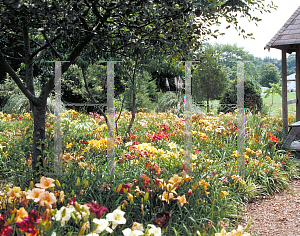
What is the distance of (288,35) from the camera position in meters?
4.77

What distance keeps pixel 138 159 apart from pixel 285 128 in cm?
340

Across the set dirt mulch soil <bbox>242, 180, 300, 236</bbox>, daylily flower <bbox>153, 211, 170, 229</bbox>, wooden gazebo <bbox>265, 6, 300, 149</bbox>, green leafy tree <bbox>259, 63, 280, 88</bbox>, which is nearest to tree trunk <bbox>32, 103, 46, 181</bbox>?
daylily flower <bbox>153, 211, 170, 229</bbox>

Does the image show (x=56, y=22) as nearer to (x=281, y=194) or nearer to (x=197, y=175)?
(x=197, y=175)

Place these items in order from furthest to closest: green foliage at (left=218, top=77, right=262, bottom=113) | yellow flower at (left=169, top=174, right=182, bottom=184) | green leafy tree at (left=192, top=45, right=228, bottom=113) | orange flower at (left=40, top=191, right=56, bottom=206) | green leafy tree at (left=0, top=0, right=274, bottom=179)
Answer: green leafy tree at (left=192, top=45, right=228, bottom=113) < green foliage at (left=218, top=77, right=262, bottom=113) < yellow flower at (left=169, top=174, right=182, bottom=184) < green leafy tree at (left=0, top=0, right=274, bottom=179) < orange flower at (left=40, top=191, right=56, bottom=206)

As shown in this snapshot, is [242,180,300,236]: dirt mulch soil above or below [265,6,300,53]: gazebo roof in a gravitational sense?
below

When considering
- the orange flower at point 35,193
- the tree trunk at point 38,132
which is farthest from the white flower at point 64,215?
the tree trunk at point 38,132

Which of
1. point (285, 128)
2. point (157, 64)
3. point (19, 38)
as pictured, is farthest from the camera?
point (285, 128)

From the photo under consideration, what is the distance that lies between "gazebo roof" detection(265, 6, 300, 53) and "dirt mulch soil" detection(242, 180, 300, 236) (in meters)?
2.61

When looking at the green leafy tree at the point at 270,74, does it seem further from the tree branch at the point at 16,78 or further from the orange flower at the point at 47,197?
the orange flower at the point at 47,197

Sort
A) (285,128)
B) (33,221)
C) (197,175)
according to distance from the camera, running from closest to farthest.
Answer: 1. (33,221)
2. (197,175)
3. (285,128)

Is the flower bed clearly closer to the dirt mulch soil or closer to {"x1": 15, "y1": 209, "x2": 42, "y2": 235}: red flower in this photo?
{"x1": 15, "y1": 209, "x2": 42, "y2": 235}: red flower

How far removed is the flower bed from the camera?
Answer: 1455 millimetres

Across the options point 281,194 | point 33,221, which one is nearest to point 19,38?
point 33,221

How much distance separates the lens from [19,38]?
123 inches
